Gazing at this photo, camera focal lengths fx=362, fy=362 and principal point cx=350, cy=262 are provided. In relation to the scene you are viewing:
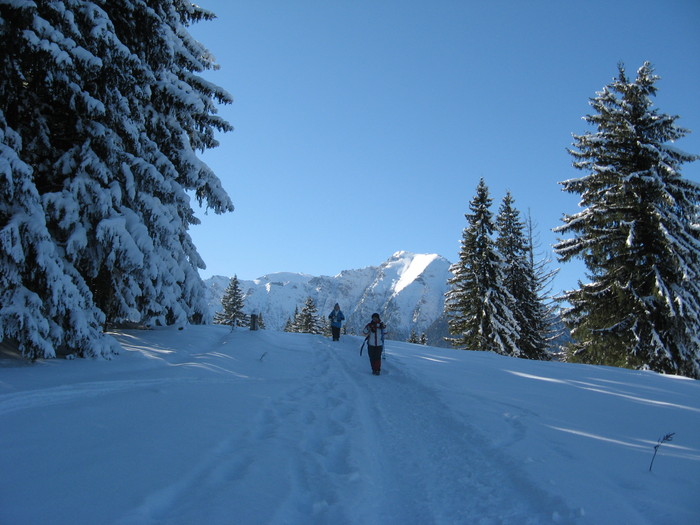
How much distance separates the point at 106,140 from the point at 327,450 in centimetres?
773

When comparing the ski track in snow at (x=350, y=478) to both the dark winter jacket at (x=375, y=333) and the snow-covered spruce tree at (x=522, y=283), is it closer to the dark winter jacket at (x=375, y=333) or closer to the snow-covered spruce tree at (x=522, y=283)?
the dark winter jacket at (x=375, y=333)

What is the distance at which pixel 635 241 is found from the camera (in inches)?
542

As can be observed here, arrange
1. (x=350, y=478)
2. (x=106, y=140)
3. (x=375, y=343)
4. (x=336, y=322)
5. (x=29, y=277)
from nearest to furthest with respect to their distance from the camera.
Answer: (x=350, y=478) → (x=29, y=277) → (x=106, y=140) → (x=375, y=343) → (x=336, y=322)

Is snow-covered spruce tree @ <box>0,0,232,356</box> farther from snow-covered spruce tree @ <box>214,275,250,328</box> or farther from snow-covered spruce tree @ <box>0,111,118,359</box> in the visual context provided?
snow-covered spruce tree @ <box>214,275,250,328</box>

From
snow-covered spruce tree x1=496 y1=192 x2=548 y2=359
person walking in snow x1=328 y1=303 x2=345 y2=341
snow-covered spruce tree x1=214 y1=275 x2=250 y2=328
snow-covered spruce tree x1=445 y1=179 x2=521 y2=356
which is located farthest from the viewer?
snow-covered spruce tree x1=214 y1=275 x2=250 y2=328

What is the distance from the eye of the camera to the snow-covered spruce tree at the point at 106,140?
6.65 m

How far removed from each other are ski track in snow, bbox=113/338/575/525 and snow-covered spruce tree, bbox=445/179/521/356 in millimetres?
17484

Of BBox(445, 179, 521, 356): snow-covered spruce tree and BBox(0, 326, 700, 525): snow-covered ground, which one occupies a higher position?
BBox(445, 179, 521, 356): snow-covered spruce tree

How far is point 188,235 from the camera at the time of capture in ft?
37.5

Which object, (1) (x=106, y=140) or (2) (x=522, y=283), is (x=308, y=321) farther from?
(1) (x=106, y=140)

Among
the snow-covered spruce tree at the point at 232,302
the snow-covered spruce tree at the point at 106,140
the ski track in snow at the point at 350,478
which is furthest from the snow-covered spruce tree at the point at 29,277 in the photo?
the snow-covered spruce tree at the point at 232,302

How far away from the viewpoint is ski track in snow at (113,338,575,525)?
2.94m

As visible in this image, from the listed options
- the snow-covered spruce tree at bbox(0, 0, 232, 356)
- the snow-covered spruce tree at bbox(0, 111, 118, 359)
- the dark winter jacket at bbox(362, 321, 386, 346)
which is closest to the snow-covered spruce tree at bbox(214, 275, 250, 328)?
the snow-covered spruce tree at bbox(0, 0, 232, 356)

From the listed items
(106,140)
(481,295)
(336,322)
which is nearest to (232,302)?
(336,322)
